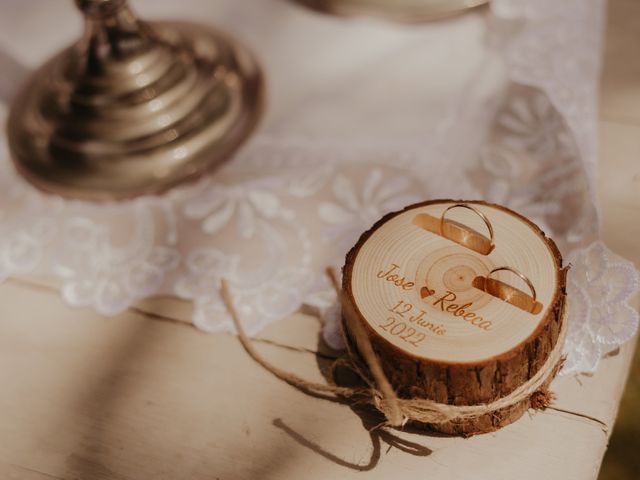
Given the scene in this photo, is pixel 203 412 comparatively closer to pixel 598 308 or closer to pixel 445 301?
pixel 445 301

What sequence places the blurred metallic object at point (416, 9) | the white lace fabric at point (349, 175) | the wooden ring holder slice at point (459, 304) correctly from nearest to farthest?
the wooden ring holder slice at point (459, 304) → the white lace fabric at point (349, 175) → the blurred metallic object at point (416, 9)

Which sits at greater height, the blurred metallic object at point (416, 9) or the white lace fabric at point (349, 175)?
the blurred metallic object at point (416, 9)

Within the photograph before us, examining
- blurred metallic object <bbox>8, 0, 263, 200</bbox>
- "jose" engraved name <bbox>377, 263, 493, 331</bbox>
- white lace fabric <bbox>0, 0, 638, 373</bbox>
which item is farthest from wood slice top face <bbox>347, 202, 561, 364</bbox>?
blurred metallic object <bbox>8, 0, 263, 200</bbox>

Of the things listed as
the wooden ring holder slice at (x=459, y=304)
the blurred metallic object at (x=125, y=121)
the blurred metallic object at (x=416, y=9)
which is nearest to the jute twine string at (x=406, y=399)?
the wooden ring holder slice at (x=459, y=304)

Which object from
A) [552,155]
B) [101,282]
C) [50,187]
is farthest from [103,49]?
[552,155]

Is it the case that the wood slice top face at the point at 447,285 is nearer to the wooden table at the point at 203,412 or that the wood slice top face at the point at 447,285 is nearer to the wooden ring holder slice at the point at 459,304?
the wooden ring holder slice at the point at 459,304

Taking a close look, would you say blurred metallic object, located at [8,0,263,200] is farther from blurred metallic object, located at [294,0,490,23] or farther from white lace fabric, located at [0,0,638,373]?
blurred metallic object, located at [294,0,490,23]
